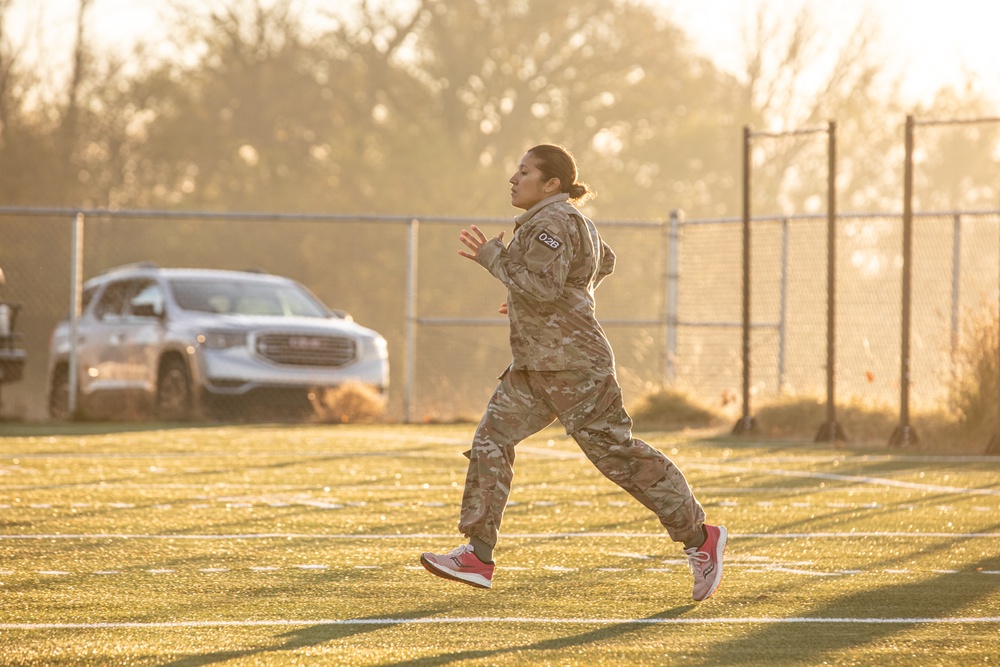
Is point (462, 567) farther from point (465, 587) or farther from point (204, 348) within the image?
point (204, 348)

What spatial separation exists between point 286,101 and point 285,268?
6.83 metres

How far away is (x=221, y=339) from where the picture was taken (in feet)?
54.8

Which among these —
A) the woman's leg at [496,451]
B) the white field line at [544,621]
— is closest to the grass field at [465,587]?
the white field line at [544,621]

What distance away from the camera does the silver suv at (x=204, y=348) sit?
1680cm

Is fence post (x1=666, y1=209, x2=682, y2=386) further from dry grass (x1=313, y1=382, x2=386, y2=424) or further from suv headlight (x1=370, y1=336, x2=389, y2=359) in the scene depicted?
dry grass (x1=313, y1=382, x2=386, y2=424)

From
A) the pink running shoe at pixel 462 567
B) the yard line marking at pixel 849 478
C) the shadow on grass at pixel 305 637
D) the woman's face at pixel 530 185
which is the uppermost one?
the woman's face at pixel 530 185

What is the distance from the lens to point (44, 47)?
33062 mm

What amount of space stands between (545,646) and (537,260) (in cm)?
153

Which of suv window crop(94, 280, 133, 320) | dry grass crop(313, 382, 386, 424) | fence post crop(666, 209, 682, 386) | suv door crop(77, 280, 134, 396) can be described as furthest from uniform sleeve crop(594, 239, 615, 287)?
fence post crop(666, 209, 682, 386)

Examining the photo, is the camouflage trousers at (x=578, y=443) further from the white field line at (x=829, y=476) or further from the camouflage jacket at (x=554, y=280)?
the white field line at (x=829, y=476)

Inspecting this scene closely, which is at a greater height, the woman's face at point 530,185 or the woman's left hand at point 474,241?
the woman's face at point 530,185

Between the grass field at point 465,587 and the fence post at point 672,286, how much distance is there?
6.95 m

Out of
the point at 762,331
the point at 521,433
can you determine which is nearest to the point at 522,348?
the point at 521,433

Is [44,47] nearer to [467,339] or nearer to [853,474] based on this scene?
[467,339]
